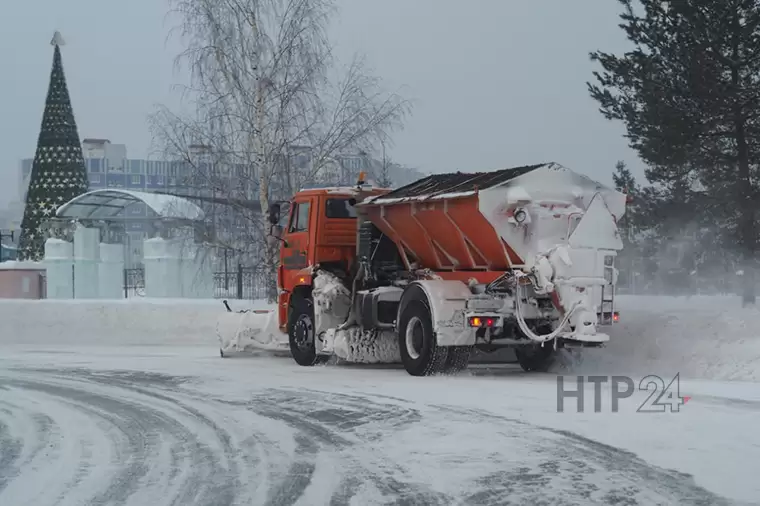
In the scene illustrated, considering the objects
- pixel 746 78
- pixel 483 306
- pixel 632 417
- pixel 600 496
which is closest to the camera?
pixel 600 496

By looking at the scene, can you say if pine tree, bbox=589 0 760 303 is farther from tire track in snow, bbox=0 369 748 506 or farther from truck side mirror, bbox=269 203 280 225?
tire track in snow, bbox=0 369 748 506

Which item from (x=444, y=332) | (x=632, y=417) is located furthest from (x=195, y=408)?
(x=632, y=417)

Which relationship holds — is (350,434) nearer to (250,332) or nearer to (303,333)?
(303,333)

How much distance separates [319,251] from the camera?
1545cm

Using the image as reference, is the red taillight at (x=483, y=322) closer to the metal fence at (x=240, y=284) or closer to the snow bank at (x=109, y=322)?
the snow bank at (x=109, y=322)

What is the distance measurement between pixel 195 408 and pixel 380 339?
4526 millimetres

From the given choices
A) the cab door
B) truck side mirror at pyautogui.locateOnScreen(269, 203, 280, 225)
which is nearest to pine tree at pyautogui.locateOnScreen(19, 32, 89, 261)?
the cab door

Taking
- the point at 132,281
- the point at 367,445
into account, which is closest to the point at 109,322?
the point at 132,281

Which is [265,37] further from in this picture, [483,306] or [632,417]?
[632,417]

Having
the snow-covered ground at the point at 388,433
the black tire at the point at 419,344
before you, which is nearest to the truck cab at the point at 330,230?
the snow-covered ground at the point at 388,433

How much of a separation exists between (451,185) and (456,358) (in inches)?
90.9

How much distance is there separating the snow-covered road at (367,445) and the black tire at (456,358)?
0.37 m

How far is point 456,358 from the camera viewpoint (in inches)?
511

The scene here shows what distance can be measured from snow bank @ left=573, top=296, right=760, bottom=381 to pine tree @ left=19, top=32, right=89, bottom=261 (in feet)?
94.2
